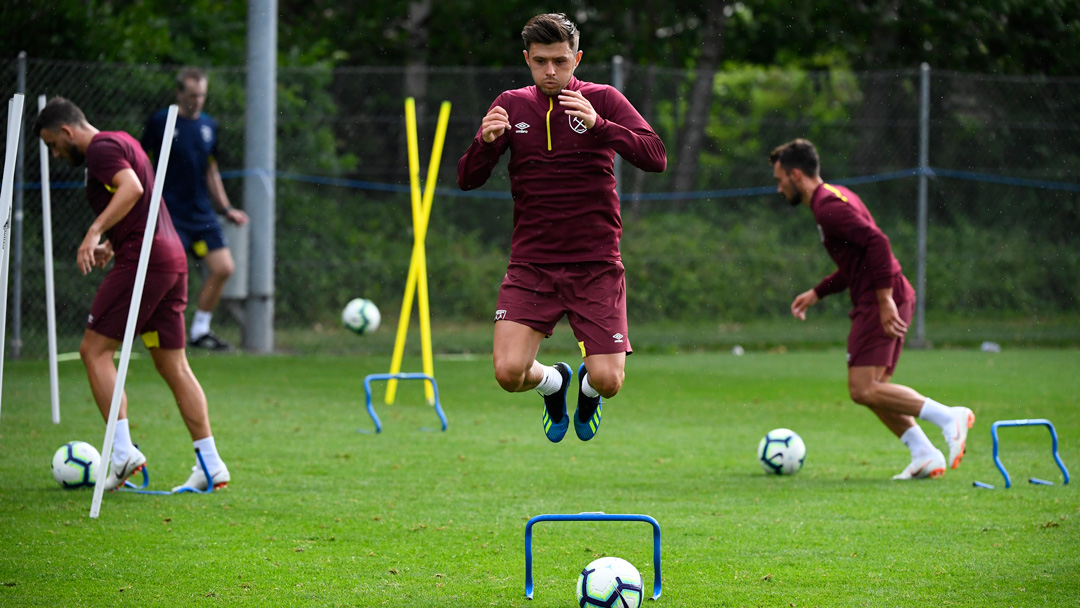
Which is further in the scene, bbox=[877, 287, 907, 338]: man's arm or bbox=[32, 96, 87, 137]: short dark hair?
bbox=[877, 287, 907, 338]: man's arm

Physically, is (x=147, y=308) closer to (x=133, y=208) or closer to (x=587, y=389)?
(x=133, y=208)

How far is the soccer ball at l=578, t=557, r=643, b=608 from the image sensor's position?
13.4ft

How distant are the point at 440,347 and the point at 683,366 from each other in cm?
300

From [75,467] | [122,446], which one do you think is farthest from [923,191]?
[75,467]

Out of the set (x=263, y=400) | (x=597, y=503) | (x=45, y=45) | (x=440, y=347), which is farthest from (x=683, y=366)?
(x=45, y=45)

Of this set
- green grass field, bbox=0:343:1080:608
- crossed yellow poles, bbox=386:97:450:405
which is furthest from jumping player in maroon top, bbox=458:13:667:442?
crossed yellow poles, bbox=386:97:450:405

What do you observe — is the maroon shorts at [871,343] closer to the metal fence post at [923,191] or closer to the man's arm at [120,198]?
the man's arm at [120,198]

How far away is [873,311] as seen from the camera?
24.0 feet

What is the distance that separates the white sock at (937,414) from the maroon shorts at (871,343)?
12.3 inches

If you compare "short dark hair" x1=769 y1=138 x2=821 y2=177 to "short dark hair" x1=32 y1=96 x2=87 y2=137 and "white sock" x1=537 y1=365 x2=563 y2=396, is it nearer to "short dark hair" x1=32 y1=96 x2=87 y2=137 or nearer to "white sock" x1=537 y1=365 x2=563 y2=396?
"white sock" x1=537 y1=365 x2=563 y2=396

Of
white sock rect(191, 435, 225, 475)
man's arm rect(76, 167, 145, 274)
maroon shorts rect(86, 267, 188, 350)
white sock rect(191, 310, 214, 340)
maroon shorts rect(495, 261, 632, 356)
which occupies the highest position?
man's arm rect(76, 167, 145, 274)

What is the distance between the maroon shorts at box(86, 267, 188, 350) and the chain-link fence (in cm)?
715

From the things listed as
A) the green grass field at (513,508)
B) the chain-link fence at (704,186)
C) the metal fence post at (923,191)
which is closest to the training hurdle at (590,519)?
the green grass field at (513,508)

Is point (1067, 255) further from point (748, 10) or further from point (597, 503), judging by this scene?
point (597, 503)
